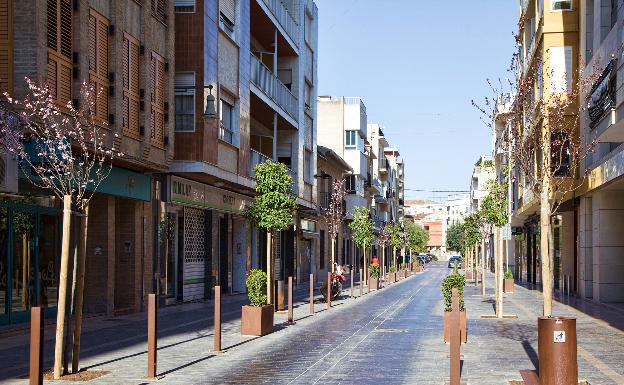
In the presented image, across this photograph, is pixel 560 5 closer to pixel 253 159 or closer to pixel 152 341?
pixel 253 159

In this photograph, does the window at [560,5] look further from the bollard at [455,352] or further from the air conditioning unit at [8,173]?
the bollard at [455,352]

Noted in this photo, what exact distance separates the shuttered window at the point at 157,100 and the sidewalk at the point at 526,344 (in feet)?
33.8

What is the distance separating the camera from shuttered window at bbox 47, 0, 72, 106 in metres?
18.4

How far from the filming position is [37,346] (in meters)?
9.20

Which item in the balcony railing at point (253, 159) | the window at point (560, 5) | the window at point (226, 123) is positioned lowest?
the balcony railing at point (253, 159)

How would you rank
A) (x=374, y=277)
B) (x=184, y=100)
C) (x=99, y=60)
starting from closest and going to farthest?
1. (x=99, y=60)
2. (x=184, y=100)
3. (x=374, y=277)

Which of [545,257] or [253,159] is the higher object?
[253,159]

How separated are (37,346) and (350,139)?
6995 centimetres

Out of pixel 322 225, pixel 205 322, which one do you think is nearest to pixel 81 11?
pixel 205 322

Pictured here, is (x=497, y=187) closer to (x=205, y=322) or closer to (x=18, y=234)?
(x=205, y=322)

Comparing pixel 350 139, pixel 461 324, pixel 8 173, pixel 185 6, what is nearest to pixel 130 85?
pixel 185 6

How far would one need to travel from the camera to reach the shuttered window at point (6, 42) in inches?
668

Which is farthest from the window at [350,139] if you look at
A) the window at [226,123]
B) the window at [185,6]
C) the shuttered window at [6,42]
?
the shuttered window at [6,42]

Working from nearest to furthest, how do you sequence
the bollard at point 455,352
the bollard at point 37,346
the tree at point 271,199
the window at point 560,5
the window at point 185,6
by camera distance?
the bollard at point 37,346
the bollard at point 455,352
the tree at point 271,199
the window at point 185,6
the window at point 560,5
